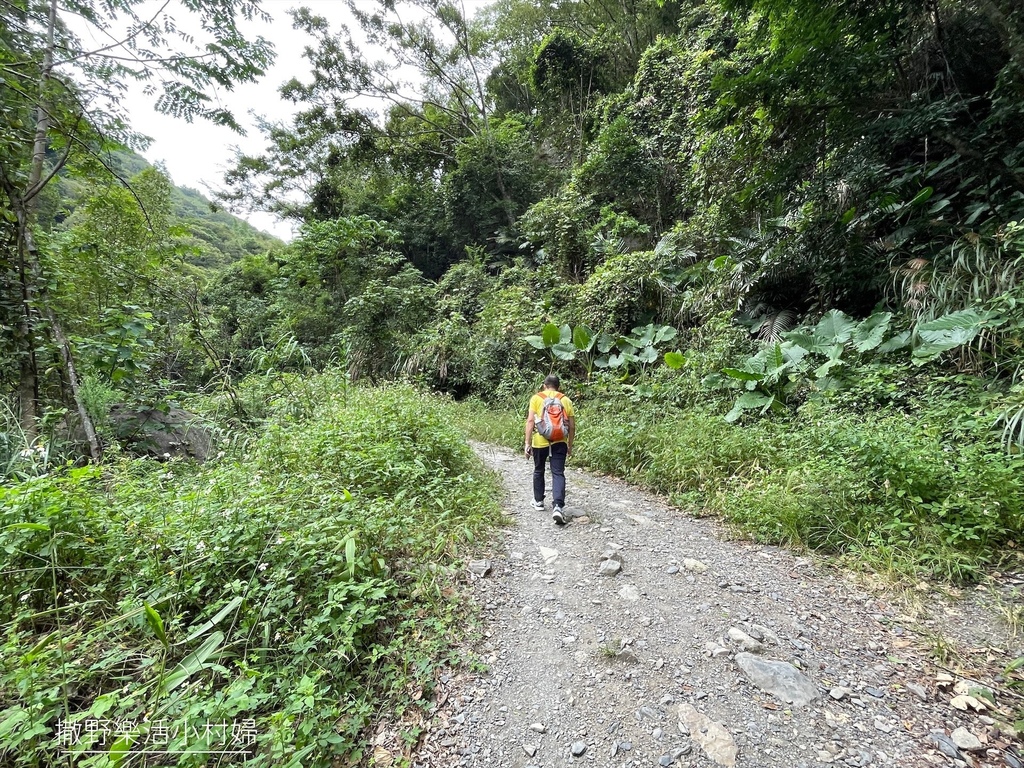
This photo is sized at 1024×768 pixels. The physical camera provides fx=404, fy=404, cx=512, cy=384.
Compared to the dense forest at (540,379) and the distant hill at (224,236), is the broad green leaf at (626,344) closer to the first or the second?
the dense forest at (540,379)

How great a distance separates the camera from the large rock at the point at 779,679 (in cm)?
211

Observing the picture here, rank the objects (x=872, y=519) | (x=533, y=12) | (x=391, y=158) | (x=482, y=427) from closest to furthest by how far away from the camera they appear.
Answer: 1. (x=872, y=519)
2. (x=482, y=427)
3. (x=533, y=12)
4. (x=391, y=158)

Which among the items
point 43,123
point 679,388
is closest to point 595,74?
point 679,388

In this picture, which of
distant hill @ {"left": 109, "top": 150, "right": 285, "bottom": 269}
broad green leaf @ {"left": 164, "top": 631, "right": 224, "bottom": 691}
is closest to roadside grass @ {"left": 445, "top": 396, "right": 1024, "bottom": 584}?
broad green leaf @ {"left": 164, "top": 631, "right": 224, "bottom": 691}

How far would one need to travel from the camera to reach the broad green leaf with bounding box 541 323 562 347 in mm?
8766

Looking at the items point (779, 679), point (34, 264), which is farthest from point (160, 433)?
point (779, 679)

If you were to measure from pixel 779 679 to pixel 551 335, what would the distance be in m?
7.16

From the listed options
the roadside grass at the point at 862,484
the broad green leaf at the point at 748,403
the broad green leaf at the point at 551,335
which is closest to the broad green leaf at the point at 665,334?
the broad green leaf at the point at 551,335

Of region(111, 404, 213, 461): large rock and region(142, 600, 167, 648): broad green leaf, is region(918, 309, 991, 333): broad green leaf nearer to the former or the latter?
region(142, 600, 167, 648): broad green leaf

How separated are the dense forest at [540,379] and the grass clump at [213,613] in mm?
19

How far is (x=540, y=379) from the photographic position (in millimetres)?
9391

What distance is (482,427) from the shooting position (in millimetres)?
8258

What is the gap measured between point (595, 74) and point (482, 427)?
43.0 ft

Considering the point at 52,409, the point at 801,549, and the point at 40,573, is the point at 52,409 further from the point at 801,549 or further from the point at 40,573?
the point at 801,549
